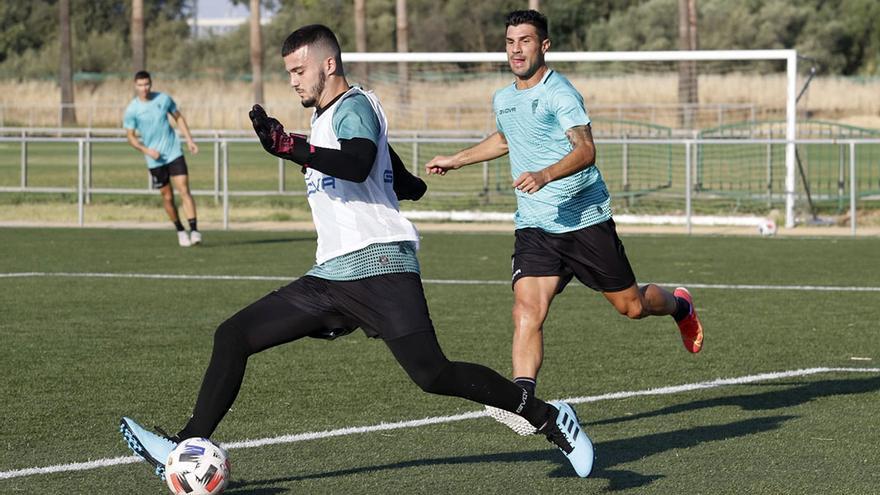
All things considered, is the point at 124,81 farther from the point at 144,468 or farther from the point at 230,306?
the point at 144,468

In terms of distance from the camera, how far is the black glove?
17.6ft

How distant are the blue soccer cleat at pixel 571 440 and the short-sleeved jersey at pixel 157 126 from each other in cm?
1246

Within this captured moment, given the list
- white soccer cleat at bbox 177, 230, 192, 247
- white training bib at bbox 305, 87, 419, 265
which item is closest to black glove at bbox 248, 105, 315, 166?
white training bib at bbox 305, 87, 419, 265

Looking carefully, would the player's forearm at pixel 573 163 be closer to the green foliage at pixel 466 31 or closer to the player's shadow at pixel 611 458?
the player's shadow at pixel 611 458

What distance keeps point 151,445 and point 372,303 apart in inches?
40.0

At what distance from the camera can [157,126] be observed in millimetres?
18031

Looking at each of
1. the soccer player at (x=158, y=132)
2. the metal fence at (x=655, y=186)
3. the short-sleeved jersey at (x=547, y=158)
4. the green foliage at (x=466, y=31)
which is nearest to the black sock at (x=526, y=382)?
the short-sleeved jersey at (x=547, y=158)

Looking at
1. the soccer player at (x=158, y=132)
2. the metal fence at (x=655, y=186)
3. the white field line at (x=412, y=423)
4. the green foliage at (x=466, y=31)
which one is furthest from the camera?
the green foliage at (x=466, y=31)

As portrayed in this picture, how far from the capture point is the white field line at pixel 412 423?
6.58 metres

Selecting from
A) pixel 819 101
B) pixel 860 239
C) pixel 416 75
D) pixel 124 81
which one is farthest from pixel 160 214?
pixel 124 81

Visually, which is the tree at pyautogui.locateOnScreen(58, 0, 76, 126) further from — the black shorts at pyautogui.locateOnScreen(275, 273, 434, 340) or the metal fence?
the black shorts at pyautogui.locateOnScreen(275, 273, 434, 340)

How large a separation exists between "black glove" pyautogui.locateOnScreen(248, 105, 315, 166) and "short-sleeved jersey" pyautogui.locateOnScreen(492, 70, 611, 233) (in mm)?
2171

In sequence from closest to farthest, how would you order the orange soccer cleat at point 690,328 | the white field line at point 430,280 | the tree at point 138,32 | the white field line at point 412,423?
the white field line at point 412,423
the orange soccer cleat at point 690,328
the white field line at point 430,280
the tree at point 138,32

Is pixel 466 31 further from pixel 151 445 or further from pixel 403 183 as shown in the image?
pixel 151 445
